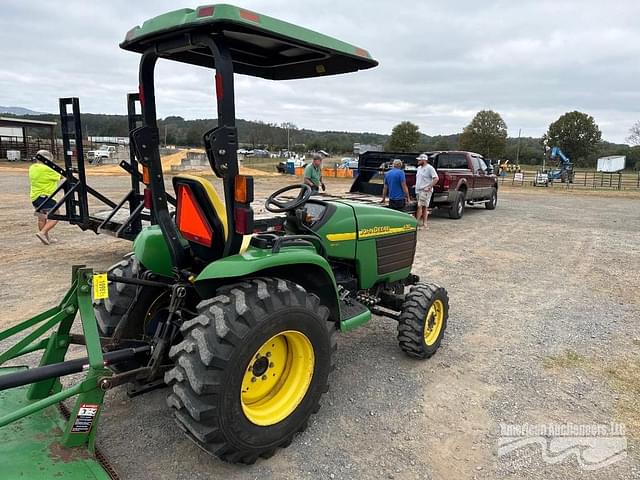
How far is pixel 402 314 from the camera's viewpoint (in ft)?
13.5

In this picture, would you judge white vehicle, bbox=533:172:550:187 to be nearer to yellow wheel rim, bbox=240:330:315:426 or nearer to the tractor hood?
the tractor hood

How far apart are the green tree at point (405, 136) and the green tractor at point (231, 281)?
51.7m

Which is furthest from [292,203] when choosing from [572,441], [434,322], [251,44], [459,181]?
[459,181]

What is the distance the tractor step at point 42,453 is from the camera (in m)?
2.27

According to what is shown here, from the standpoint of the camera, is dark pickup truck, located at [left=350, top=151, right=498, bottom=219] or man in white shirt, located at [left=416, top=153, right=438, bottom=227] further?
dark pickup truck, located at [left=350, top=151, right=498, bottom=219]

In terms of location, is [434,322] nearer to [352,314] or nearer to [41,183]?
[352,314]

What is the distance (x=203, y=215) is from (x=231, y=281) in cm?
44

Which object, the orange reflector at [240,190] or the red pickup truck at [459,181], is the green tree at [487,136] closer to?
the red pickup truck at [459,181]

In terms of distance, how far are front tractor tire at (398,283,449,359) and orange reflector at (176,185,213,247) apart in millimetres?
1903

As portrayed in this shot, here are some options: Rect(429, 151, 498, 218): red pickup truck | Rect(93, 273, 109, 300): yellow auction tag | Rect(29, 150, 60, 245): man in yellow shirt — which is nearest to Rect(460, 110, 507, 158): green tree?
Rect(429, 151, 498, 218): red pickup truck

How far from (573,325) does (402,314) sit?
2.32 metres

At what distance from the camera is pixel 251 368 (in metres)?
2.82

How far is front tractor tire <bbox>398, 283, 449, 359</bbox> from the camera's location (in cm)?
404

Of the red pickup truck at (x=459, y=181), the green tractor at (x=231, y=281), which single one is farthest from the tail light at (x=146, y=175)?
the red pickup truck at (x=459, y=181)
